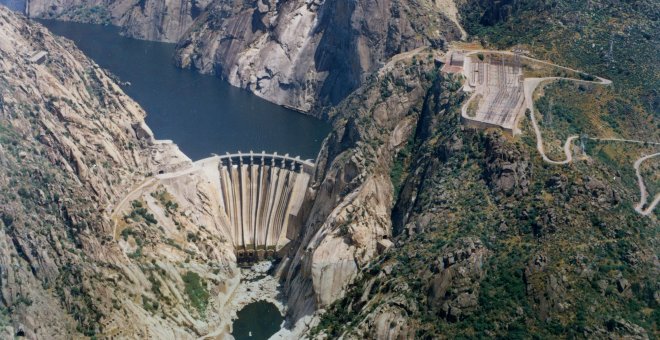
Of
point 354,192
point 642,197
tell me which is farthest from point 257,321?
point 642,197

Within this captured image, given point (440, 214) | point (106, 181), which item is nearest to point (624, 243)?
point (440, 214)

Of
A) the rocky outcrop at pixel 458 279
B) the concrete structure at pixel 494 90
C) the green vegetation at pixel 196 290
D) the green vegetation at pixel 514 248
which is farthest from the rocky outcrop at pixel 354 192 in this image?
the rocky outcrop at pixel 458 279

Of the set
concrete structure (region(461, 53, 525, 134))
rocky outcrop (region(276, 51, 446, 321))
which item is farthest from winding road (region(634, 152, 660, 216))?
rocky outcrop (region(276, 51, 446, 321))

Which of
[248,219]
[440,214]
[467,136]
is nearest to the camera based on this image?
[440,214]

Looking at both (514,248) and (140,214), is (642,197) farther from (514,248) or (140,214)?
(140,214)

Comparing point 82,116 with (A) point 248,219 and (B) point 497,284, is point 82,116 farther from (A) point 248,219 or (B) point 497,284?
(B) point 497,284
